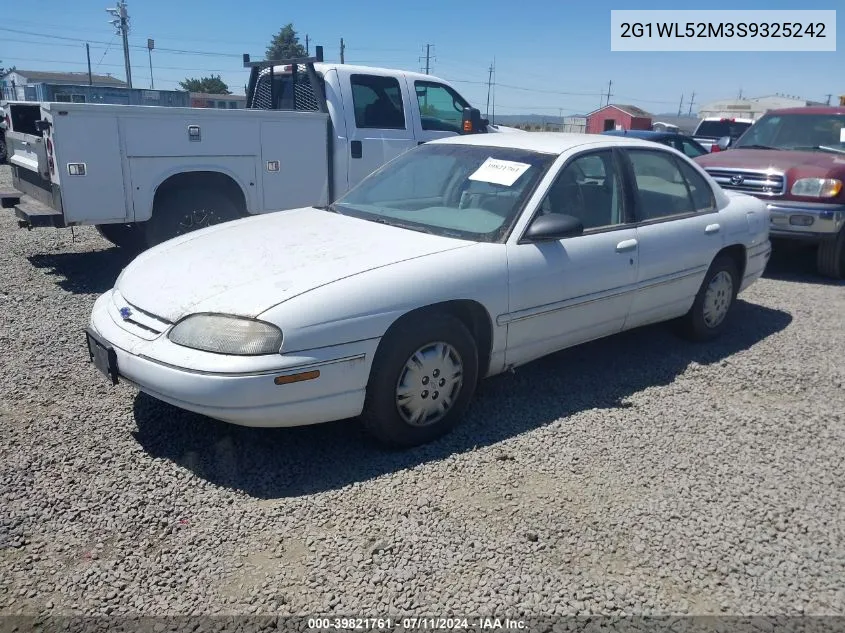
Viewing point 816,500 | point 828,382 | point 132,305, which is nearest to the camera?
point 816,500

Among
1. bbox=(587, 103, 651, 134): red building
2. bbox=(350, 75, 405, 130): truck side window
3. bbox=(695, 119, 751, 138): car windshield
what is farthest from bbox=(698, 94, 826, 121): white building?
bbox=(350, 75, 405, 130): truck side window

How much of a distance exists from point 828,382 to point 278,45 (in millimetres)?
74212

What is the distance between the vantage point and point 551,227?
391 centimetres

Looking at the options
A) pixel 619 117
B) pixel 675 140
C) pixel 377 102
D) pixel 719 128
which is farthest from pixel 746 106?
pixel 377 102

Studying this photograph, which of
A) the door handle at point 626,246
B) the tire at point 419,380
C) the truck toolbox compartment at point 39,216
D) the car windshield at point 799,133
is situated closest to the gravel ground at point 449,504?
the tire at point 419,380

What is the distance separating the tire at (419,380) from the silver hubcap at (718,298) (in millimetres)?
2525

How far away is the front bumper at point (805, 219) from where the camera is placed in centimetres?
774

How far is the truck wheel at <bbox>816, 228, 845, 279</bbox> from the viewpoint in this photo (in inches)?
314

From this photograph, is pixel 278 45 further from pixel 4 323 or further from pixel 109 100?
pixel 4 323

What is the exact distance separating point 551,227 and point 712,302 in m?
2.18

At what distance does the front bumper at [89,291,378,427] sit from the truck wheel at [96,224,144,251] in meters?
4.66

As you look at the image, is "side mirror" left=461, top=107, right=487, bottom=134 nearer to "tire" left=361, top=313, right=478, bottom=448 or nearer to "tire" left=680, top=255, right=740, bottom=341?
"tire" left=680, top=255, right=740, bottom=341

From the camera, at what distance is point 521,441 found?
3.75 meters

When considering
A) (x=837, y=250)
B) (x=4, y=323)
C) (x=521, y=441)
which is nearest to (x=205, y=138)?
(x=4, y=323)
